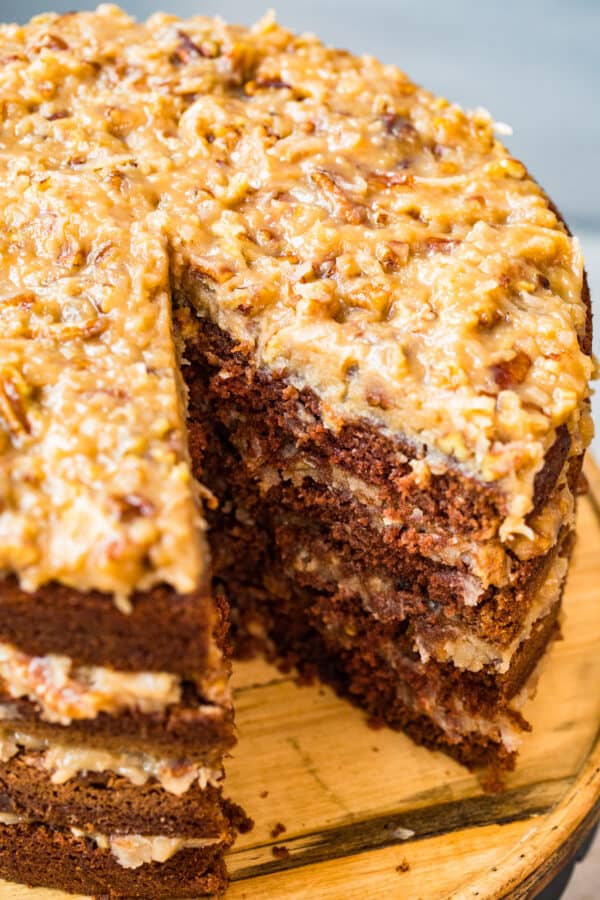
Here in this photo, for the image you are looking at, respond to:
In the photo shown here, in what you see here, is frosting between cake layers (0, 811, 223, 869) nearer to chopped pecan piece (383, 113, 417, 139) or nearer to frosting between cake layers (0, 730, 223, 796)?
frosting between cake layers (0, 730, 223, 796)

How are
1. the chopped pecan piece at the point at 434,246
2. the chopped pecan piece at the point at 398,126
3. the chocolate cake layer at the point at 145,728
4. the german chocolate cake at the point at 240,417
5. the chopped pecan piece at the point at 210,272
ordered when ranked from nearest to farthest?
the german chocolate cake at the point at 240,417, the chocolate cake layer at the point at 145,728, the chopped pecan piece at the point at 210,272, the chopped pecan piece at the point at 434,246, the chopped pecan piece at the point at 398,126

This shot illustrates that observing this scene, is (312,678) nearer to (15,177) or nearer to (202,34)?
(15,177)

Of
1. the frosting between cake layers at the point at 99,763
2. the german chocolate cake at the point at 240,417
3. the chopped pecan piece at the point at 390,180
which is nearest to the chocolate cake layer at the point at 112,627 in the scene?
the german chocolate cake at the point at 240,417

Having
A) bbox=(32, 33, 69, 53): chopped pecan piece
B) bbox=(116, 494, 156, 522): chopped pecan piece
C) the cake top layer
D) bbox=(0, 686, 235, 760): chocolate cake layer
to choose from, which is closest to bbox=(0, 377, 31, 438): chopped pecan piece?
the cake top layer

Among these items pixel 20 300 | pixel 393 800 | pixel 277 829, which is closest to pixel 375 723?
pixel 393 800

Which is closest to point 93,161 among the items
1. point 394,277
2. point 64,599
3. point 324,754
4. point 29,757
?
point 394,277

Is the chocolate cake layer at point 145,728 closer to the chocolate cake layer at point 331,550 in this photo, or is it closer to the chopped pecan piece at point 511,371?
the chocolate cake layer at point 331,550

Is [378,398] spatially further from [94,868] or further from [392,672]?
[94,868]
